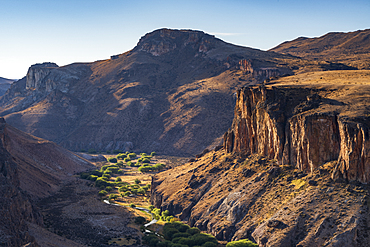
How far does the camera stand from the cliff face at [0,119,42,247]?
197ft

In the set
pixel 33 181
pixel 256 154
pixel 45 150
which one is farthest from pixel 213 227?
pixel 45 150

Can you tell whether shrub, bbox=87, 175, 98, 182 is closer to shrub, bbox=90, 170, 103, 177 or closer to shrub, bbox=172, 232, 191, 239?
shrub, bbox=90, 170, 103, 177

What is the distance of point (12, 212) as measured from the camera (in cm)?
6812

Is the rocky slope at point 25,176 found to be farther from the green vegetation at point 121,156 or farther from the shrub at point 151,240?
the green vegetation at point 121,156

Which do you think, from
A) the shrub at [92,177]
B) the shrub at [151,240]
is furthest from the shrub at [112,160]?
the shrub at [151,240]

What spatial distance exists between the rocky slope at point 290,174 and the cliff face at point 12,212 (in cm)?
3117

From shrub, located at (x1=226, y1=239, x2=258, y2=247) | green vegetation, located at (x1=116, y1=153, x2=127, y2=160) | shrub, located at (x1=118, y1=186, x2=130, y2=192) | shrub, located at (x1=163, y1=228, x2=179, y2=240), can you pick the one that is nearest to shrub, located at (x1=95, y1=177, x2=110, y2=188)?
shrub, located at (x1=118, y1=186, x2=130, y2=192)

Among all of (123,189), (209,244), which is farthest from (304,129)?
(123,189)

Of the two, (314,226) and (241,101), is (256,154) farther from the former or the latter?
(314,226)

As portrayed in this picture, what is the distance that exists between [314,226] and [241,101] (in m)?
39.9

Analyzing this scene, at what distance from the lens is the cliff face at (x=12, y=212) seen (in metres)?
60.1

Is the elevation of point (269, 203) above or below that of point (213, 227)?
above

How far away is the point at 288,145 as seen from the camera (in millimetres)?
76875

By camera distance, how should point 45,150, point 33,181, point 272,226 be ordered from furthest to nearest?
point 45,150 < point 33,181 < point 272,226
